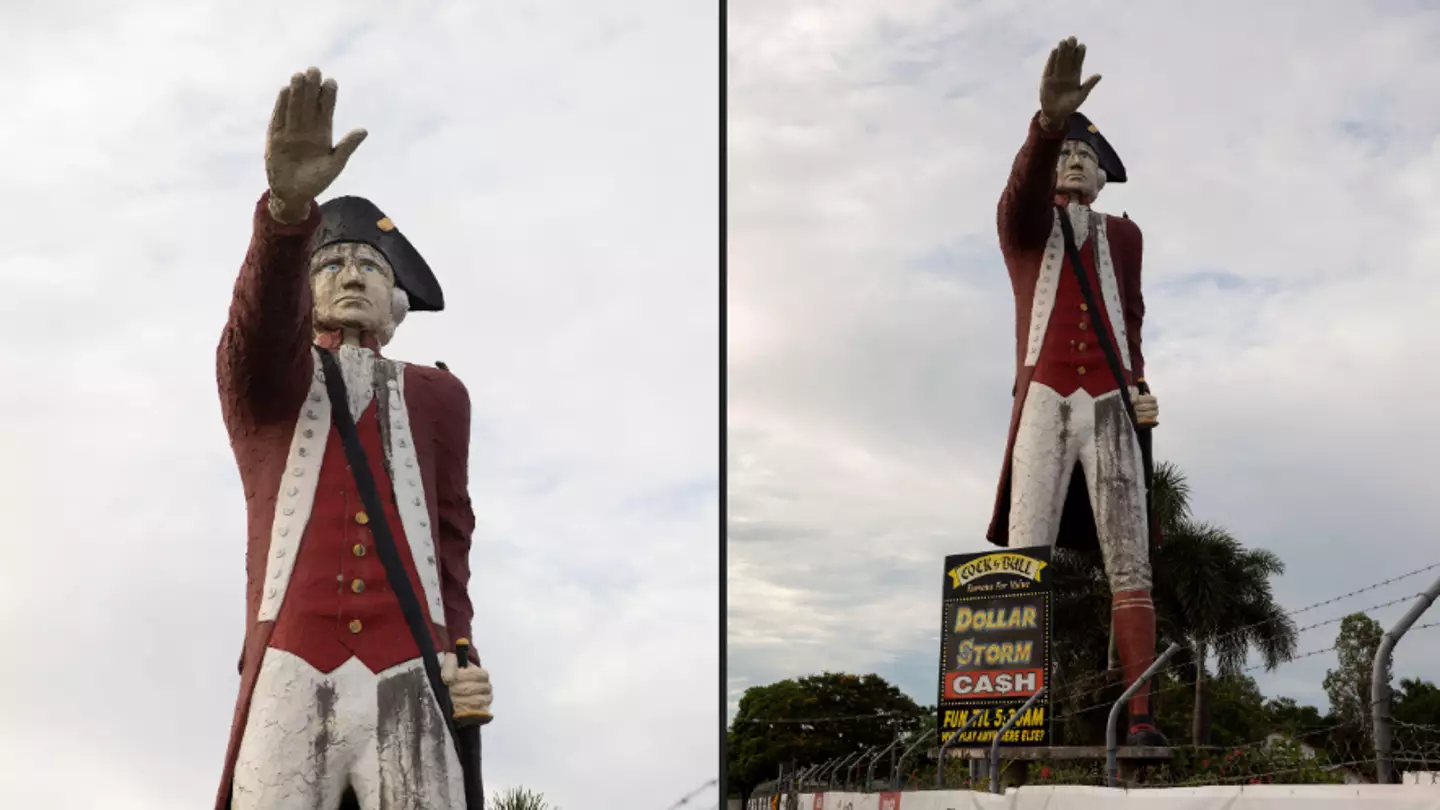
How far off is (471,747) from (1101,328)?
19.6ft

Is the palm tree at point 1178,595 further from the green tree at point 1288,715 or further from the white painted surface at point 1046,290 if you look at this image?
the white painted surface at point 1046,290

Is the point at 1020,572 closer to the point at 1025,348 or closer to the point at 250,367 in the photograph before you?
the point at 1025,348

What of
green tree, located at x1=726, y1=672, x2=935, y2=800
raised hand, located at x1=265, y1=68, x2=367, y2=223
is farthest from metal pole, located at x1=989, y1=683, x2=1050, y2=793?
green tree, located at x1=726, y1=672, x2=935, y2=800

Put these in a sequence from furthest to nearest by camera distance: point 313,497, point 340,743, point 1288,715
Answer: point 1288,715
point 313,497
point 340,743

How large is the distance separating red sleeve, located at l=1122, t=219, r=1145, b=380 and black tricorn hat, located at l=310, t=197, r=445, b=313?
17.8 feet

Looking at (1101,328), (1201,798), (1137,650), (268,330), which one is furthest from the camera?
(1101,328)

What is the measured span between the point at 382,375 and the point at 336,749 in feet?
6.76

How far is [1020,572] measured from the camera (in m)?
11.1

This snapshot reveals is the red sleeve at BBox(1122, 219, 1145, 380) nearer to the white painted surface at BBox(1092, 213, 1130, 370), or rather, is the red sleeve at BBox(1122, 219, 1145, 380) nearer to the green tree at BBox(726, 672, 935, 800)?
the white painted surface at BBox(1092, 213, 1130, 370)

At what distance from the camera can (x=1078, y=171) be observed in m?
12.1

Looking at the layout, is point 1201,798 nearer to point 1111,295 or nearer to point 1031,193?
point 1111,295

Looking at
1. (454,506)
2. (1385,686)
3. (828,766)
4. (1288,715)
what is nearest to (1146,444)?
(1385,686)

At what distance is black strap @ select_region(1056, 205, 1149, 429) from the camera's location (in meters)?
11.5

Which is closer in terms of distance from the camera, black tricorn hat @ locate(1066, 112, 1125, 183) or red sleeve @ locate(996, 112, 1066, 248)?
red sleeve @ locate(996, 112, 1066, 248)
